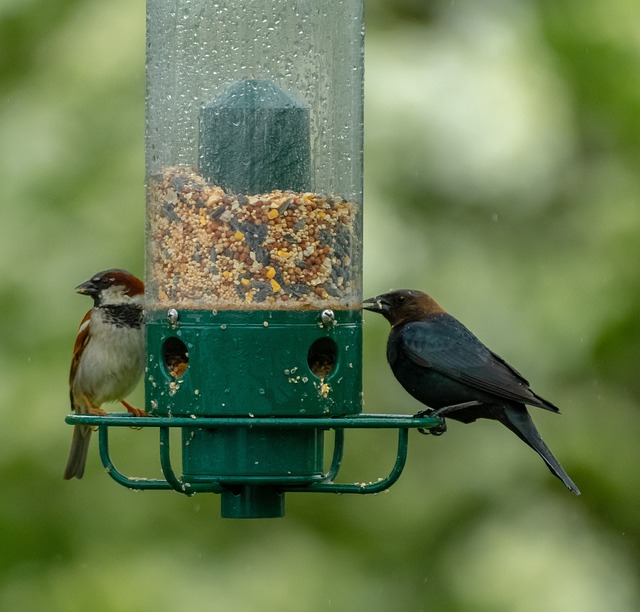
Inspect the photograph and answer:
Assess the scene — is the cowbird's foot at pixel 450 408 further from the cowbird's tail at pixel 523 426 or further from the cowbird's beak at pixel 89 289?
the cowbird's beak at pixel 89 289

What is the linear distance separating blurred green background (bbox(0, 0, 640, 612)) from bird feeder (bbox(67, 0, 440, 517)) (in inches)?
117

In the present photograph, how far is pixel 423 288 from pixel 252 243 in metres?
3.77

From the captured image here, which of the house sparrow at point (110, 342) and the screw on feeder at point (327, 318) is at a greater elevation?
the screw on feeder at point (327, 318)

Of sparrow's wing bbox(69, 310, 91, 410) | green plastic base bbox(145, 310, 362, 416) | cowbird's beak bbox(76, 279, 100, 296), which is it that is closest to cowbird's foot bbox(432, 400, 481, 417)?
green plastic base bbox(145, 310, 362, 416)

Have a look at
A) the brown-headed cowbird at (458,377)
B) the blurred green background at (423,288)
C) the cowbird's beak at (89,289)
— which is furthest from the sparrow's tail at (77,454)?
the brown-headed cowbird at (458,377)

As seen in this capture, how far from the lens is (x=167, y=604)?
890cm

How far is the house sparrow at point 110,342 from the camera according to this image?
7086 mm

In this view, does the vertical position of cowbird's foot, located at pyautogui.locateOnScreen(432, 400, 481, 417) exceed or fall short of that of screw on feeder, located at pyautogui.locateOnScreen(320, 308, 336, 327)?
it falls short

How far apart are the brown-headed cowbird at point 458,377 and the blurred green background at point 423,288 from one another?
7.48 ft

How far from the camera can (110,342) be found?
7180mm

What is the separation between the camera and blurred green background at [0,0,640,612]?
29.9 feet

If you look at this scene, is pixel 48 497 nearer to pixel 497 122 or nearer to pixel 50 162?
pixel 50 162

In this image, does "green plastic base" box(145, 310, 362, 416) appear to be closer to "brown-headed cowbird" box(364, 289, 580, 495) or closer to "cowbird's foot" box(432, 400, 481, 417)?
"cowbird's foot" box(432, 400, 481, 417)

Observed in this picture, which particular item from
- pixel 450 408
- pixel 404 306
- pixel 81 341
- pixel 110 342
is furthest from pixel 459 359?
pixel 81 341
